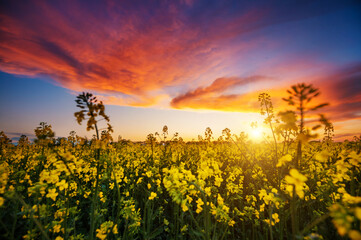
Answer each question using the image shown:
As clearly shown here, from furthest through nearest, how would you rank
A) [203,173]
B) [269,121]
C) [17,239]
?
[269,121] → [17,239] → [203,173]

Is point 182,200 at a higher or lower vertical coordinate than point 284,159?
lower

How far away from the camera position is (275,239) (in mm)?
4234

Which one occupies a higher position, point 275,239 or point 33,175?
point 33,175

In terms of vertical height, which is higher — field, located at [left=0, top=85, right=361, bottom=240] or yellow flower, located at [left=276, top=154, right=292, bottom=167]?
yellow flower, located at [left=276, top=154, right=292, bottom=167]

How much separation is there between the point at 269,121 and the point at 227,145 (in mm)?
12274

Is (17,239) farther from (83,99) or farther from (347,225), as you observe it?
(347,225)

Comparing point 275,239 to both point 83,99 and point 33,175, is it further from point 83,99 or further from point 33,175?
point 33,175

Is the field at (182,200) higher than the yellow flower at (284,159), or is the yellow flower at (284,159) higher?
the yellow flower at (284,159)

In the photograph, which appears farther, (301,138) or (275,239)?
(275,239)

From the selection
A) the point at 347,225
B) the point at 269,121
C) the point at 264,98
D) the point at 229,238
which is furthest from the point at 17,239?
the point at 264,98

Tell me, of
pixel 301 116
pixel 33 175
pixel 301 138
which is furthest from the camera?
pixel 33 175

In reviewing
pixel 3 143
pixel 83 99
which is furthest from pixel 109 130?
pixel 3 143

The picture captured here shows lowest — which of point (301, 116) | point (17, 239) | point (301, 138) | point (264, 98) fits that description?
point (17, 239)

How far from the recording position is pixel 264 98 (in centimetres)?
426
